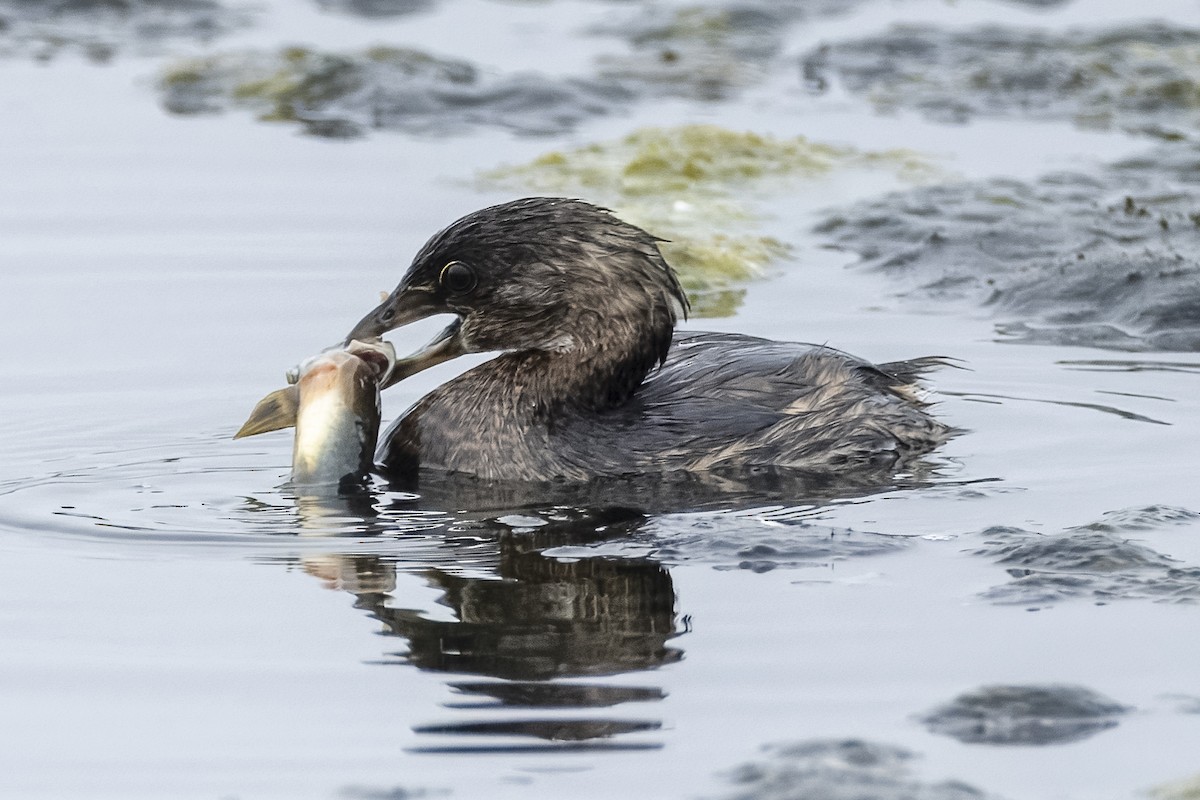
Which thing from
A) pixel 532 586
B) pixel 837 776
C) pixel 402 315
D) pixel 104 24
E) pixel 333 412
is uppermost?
pixel 104 24

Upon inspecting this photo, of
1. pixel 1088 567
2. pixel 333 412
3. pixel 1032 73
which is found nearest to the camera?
pixel 1088 567

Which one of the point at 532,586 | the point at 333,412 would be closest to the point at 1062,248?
the point at 333,412

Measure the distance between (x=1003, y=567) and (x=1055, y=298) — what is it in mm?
3960

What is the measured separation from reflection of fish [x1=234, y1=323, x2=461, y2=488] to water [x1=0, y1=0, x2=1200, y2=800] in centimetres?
17

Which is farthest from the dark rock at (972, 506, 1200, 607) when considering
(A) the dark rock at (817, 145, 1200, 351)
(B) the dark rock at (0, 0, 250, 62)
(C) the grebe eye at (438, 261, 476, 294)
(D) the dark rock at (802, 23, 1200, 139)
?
(B) the dark rock at (0, 0, 250, 62)

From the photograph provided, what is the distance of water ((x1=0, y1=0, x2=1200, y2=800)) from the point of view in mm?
4633

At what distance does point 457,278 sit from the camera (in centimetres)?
737

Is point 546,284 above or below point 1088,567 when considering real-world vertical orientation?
above

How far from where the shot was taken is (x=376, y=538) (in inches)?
252

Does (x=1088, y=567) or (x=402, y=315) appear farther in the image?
(x=402, y=315)

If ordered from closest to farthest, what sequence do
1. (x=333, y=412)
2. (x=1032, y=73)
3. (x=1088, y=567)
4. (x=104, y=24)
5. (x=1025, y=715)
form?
1. (x=1025, y=715)
2. (x=1088, y=567)
3. (x=333, y=412)
4. (x=1032, y=73)
5. (x=104, y=24)

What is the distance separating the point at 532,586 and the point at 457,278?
1790mm

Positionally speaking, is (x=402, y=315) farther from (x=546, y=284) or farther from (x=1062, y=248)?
(x=1062, y=248)

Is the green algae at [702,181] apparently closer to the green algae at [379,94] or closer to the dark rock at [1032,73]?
the green algae at [379,94]
